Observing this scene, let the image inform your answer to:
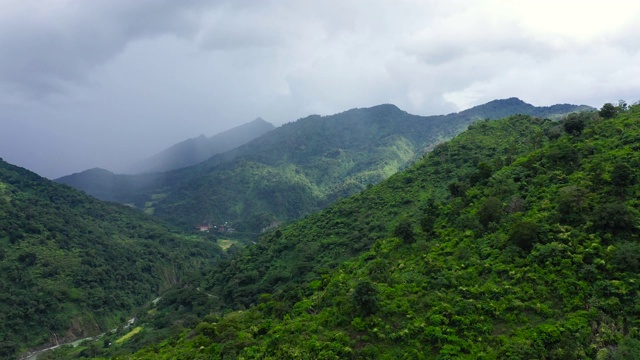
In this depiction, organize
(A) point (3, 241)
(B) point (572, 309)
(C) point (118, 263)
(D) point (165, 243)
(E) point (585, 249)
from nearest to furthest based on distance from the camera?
1. (B) point (572, 309)
2. (E) point (585, 249)
3. (A) point (3, 241)
4. (C) point (118, 263)
5. (D) point (165, 243)

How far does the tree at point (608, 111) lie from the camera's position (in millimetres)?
43500

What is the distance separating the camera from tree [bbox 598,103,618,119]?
1713 inches

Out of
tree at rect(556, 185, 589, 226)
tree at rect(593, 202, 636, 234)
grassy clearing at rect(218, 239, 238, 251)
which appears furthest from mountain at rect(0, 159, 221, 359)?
tree at rect(593, 202, 636, 234)

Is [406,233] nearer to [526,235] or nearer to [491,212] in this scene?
[491,212]

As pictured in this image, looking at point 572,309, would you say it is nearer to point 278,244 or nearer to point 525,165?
point 525,165

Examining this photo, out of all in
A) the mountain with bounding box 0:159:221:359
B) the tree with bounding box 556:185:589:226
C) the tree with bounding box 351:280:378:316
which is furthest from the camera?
the mountain with bounding box 0:159:221:359

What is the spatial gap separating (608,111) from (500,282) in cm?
3210

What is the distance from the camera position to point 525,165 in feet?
128

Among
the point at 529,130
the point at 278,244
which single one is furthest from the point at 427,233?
the point at 529,130

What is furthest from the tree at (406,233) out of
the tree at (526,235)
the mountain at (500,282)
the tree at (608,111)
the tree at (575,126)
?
the tree at (608,111)

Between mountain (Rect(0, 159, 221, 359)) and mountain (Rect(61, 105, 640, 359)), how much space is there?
65.9m

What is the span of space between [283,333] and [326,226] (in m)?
42.1

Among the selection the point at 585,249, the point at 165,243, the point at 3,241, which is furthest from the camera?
the point at 165,243

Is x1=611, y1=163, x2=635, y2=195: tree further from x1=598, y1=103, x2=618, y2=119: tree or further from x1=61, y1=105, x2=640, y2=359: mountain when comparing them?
x1=598, y1=103, x2=618, y2=119: tree
